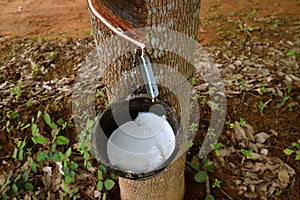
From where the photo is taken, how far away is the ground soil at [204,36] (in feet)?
8.20

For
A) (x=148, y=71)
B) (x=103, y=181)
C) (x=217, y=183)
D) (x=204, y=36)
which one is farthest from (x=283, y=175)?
(x=204, y=36)

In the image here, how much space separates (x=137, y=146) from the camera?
5.07 ft

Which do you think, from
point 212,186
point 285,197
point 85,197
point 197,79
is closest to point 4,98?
point 85,197

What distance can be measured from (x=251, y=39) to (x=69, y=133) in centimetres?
242

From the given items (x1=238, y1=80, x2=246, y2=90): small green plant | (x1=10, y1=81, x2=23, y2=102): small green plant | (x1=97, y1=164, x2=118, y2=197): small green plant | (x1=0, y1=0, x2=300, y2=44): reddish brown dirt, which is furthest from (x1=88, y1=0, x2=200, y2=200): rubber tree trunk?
(x1=0, y1=0, x2=300, y2=44): reddish brown dirt

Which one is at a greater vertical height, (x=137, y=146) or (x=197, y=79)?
(x=137, y=146)

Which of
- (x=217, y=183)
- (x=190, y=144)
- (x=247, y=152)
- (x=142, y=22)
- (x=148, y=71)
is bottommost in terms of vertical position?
(x=217, y=183)

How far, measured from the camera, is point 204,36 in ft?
12.7

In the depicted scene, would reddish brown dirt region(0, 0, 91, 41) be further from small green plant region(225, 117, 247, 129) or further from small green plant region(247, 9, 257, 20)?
small green plant region(225, 117, 247, 129)

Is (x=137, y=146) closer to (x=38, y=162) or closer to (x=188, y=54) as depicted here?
(x=188, y=54)

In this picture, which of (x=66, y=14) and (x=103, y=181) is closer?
(x=103, y=181)

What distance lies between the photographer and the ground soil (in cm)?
250

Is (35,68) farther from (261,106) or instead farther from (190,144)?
(261,106)

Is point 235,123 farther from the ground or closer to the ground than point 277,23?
closer to the ground
